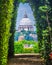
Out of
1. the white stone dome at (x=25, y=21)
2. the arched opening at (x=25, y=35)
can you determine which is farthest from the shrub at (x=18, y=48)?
the white stone dome at (x=25, y=21)

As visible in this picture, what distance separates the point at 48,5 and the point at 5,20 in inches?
182

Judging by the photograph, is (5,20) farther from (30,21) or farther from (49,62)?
(30,21)

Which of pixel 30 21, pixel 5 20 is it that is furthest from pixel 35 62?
pixel 30 21

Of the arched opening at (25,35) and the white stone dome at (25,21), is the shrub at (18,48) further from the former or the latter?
the white stone dome at (25,21)

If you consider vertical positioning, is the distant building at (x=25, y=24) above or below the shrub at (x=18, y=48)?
above

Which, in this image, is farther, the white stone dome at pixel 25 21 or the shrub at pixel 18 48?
the white stone dome at pixel 25 21

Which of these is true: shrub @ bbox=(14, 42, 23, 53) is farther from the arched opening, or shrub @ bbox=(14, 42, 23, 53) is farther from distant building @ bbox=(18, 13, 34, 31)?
distant building @ bbox=(18, 13, 34, 31)

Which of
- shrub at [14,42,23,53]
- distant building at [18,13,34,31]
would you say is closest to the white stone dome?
distant building at [18,13,34,31]

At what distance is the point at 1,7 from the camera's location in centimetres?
1328

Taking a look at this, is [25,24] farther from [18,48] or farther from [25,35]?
[18,48]

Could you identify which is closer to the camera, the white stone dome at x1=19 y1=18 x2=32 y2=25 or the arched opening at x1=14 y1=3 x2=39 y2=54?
the arched opening at x1=14 y1=3 x2=39 y2=54

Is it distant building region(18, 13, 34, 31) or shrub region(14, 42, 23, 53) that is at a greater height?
distant building region(18, 13, 34, 31)

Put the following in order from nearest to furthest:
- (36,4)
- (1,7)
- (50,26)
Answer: (1,7) → (50,26) → (36,4)

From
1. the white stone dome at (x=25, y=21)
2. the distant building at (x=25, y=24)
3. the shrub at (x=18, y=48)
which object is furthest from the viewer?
the white stone dome at (x=25, y=21)
